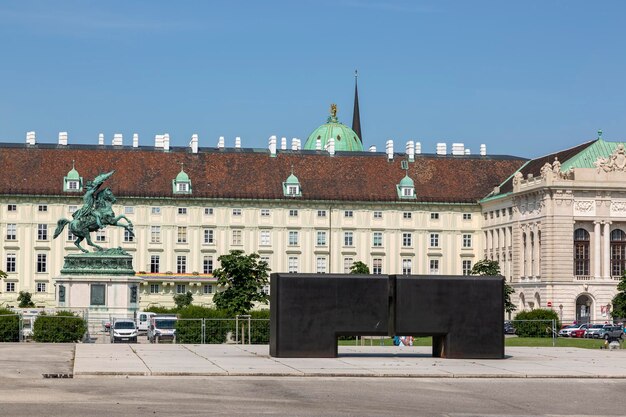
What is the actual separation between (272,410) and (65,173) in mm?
116705

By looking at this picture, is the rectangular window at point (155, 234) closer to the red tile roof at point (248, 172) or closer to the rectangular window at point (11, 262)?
the red tile roof at point (248, 172)

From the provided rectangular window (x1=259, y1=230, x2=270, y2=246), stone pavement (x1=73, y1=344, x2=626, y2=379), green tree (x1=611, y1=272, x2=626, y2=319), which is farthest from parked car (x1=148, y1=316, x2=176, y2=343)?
rectangular window (x1=259, y1=230, x2=270, y2=246)

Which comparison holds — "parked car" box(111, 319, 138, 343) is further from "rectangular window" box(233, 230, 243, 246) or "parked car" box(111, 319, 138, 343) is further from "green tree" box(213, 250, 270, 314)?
"rectangular window" box(233, 230, 243, 246)

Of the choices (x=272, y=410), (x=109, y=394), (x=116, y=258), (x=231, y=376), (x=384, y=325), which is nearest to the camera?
(x=272, y=410)

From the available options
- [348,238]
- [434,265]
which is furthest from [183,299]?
[434,265]

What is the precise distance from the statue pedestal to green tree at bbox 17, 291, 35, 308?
135 feet

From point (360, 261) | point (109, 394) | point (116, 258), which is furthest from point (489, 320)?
point (360, 261)

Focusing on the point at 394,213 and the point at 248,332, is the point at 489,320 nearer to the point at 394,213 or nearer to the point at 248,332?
the point at 248,332

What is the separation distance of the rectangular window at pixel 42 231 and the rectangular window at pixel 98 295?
189 feet

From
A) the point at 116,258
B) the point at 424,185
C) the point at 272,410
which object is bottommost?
the point at 272,410

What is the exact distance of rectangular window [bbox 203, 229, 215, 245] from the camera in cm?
14950

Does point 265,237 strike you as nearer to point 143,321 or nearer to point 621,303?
point 621,303

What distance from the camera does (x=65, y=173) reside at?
14812 cm

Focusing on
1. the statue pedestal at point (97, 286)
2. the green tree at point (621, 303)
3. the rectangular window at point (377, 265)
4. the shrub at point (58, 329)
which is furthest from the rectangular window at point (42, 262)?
the shrub at point (58, 329)
